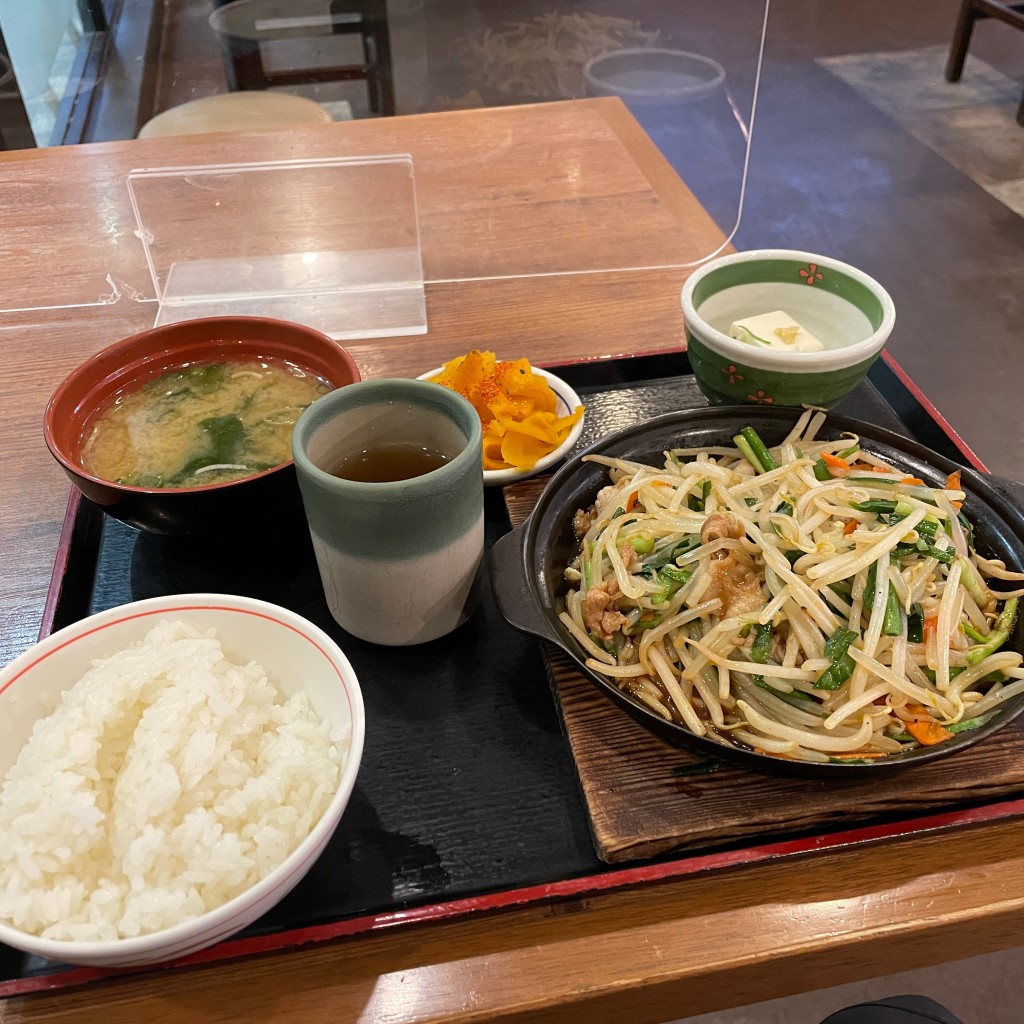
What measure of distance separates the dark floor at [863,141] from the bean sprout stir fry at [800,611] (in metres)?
0.32

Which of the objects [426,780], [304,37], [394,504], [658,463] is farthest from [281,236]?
[426,780]

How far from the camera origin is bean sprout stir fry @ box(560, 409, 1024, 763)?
3.66 feet

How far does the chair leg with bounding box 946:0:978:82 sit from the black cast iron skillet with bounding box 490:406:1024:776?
19.5 feet

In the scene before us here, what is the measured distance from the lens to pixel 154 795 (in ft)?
2.95

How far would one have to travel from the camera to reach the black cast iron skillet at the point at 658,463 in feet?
3.36

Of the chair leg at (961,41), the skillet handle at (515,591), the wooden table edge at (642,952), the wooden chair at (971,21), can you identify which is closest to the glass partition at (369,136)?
the skillet handle at (515,591)

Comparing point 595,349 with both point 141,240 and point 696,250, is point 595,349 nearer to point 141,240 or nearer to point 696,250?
point 696,250

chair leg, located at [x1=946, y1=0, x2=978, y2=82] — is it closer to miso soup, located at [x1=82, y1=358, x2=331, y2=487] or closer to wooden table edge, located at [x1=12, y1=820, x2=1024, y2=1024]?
miso soup, located at [x1=82, y1=358, x2=331, y2=487]

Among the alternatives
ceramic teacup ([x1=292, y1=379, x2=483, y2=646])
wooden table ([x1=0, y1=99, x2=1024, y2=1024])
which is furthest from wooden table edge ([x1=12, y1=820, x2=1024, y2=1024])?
ceramic teacup ([x1=292, y1=379, x2=483, y2=646])

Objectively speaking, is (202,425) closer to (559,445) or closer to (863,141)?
(559,445)

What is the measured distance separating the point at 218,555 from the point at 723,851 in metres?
0.94

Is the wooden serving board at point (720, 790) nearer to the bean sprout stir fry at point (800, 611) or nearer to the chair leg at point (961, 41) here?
the bean sprout stir fry at point (800, 611)

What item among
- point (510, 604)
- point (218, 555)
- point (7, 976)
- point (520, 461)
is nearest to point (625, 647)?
point (510, 604)

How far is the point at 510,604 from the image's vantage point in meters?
1.14
